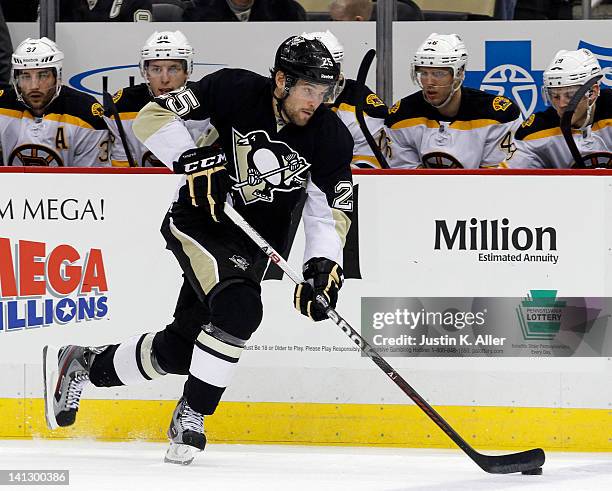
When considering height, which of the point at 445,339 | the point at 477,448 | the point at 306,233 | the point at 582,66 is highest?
the point at 582,66

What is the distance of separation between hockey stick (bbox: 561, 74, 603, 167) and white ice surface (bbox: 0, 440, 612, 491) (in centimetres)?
95

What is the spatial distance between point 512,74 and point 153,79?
1.39m

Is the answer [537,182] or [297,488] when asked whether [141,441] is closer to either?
[297,488]

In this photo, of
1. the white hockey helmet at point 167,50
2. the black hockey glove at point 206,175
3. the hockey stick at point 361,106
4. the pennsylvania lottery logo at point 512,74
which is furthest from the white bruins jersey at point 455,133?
the black hockey glove at point 206,175

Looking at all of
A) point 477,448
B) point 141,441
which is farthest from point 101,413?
point 477,448

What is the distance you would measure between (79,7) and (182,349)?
188 centimetres

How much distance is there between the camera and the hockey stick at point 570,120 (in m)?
4.34

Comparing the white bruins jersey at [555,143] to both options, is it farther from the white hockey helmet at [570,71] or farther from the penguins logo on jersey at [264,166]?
the penguins logo on jersey at [264,166]

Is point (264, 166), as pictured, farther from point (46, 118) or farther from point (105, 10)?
point (105, 10)

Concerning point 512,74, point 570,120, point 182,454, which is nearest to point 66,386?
point 182,454

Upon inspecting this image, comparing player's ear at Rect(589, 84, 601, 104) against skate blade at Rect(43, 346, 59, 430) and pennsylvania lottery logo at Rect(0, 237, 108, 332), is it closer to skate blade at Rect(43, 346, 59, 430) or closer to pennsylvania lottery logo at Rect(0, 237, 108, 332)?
pennsylvania lottery logo at Rect(0, 237, 108, 332)

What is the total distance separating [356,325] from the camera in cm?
413

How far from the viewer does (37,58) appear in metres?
4.67

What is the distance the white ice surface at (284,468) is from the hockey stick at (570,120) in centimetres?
95
